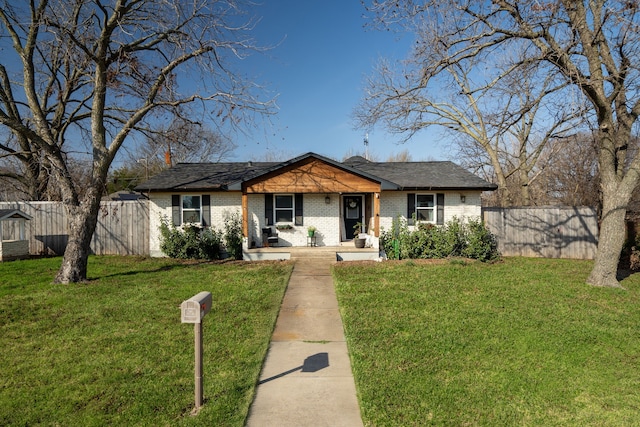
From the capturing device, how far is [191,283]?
31.2 feet

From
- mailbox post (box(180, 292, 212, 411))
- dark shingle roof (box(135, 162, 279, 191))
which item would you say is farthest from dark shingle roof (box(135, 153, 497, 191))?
mailbox post (box(180, 292, 212, 411))

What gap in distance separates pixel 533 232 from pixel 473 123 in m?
8.33

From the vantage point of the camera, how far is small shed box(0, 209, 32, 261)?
13070 millimetres

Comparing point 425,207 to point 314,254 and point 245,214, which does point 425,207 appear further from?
point 245,214

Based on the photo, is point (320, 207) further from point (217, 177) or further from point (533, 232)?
point (533, 232)

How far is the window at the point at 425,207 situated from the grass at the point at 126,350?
24.5 feet

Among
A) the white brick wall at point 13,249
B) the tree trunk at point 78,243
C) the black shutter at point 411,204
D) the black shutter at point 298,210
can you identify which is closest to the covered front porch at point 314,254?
the black shutter at point 298,210

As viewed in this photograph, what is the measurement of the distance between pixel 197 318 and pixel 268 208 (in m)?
11.6

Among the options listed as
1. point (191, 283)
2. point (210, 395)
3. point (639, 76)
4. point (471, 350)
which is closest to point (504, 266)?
point (639, 76)

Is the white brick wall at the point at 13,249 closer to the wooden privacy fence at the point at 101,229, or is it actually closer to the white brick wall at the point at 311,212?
the wooden privacy fence at the point at 101,229

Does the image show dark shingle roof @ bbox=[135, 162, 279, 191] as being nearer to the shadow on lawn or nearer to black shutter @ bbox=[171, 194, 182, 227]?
black shutter @ bbox=[171, 194, 182, 227]

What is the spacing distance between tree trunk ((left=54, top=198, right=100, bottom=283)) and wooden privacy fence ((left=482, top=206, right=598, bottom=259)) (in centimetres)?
1472

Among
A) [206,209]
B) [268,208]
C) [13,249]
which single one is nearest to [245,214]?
[268,208]

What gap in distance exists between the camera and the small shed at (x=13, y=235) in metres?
13.1
